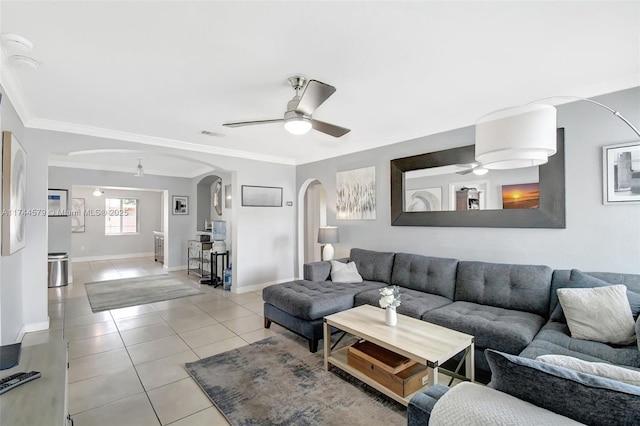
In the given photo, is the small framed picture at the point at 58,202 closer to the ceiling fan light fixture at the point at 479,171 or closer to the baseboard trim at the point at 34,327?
the baseboard trim at the point at 34,327

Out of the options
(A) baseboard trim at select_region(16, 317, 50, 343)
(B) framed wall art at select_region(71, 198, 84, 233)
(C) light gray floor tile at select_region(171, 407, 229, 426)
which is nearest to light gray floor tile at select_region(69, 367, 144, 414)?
(C) light gray floor tile at select_region(171, 407, 229, 426)

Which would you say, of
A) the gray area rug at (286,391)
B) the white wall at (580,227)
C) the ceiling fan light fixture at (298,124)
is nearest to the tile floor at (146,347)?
the gray area rug at (286,391)

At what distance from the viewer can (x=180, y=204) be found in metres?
7.88

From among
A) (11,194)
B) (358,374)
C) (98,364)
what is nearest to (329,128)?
(358,374)

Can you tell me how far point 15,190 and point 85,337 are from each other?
182 centimetres

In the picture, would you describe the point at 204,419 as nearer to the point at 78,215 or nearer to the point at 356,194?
the point at 356,194

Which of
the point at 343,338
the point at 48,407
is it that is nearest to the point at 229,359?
the point at 343,338

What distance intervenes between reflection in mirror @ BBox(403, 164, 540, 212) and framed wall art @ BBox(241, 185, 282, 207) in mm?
2649

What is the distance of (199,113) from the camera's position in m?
3.35

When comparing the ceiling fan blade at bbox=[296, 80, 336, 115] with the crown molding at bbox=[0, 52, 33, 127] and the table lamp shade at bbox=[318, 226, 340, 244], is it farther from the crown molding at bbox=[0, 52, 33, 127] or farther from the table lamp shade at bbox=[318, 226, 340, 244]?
the table lamp shade at bbox=[318, 226, 340, 244]

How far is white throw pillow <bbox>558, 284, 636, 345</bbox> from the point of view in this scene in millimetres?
2047

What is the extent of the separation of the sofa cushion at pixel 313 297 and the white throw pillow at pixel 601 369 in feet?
7.18

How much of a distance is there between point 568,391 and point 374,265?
126 inches

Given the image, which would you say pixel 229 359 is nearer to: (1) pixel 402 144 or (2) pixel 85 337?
(2) pixel 85 337
